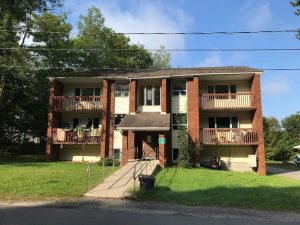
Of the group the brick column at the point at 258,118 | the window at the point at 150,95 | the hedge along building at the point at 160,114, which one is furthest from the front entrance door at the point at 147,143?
the brick column at the point at 258,118

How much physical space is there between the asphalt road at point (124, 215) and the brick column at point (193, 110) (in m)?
16.0

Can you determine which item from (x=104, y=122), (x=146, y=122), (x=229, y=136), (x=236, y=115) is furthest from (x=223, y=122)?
(x=104, y=122)

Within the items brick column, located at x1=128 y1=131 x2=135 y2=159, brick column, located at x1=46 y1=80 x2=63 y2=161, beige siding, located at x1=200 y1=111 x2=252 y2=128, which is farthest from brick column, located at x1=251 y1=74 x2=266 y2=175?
brick column, located at x1=46 y1=80 x2=63 y2=161

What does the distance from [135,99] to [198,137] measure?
19.2 ft

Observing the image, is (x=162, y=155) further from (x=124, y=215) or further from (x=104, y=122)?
(x=124, y=215)

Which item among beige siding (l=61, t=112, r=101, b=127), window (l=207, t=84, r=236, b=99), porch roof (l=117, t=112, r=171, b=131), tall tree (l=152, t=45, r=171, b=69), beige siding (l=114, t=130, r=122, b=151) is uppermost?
tall tree (l=152, t=45, r=171, b=69)

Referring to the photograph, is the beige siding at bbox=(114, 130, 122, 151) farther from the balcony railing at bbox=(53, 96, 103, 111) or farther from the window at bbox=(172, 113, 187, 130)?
the window at bbox=(172, 113, 187, 130)

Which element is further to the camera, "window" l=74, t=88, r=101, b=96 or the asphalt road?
"window" l=74, t=88, r=101, b=96

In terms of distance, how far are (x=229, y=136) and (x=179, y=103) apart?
488cm

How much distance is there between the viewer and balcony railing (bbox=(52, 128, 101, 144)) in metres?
30.5

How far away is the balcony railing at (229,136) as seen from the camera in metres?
28.3

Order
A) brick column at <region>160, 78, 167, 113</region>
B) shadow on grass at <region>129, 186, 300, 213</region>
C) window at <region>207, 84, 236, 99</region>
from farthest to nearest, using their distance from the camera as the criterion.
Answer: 1. window at <region>207, 84, 236, 99</region>
2. brick column at <region>160, 78, 167, 113</region>
3. shadow on grass at <region>129, 186, 300, 213</region>

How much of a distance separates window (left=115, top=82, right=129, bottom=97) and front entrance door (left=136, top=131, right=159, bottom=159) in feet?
13.0

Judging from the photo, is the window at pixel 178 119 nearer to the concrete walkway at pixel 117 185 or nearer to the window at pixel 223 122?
the window at pixel 223 122
